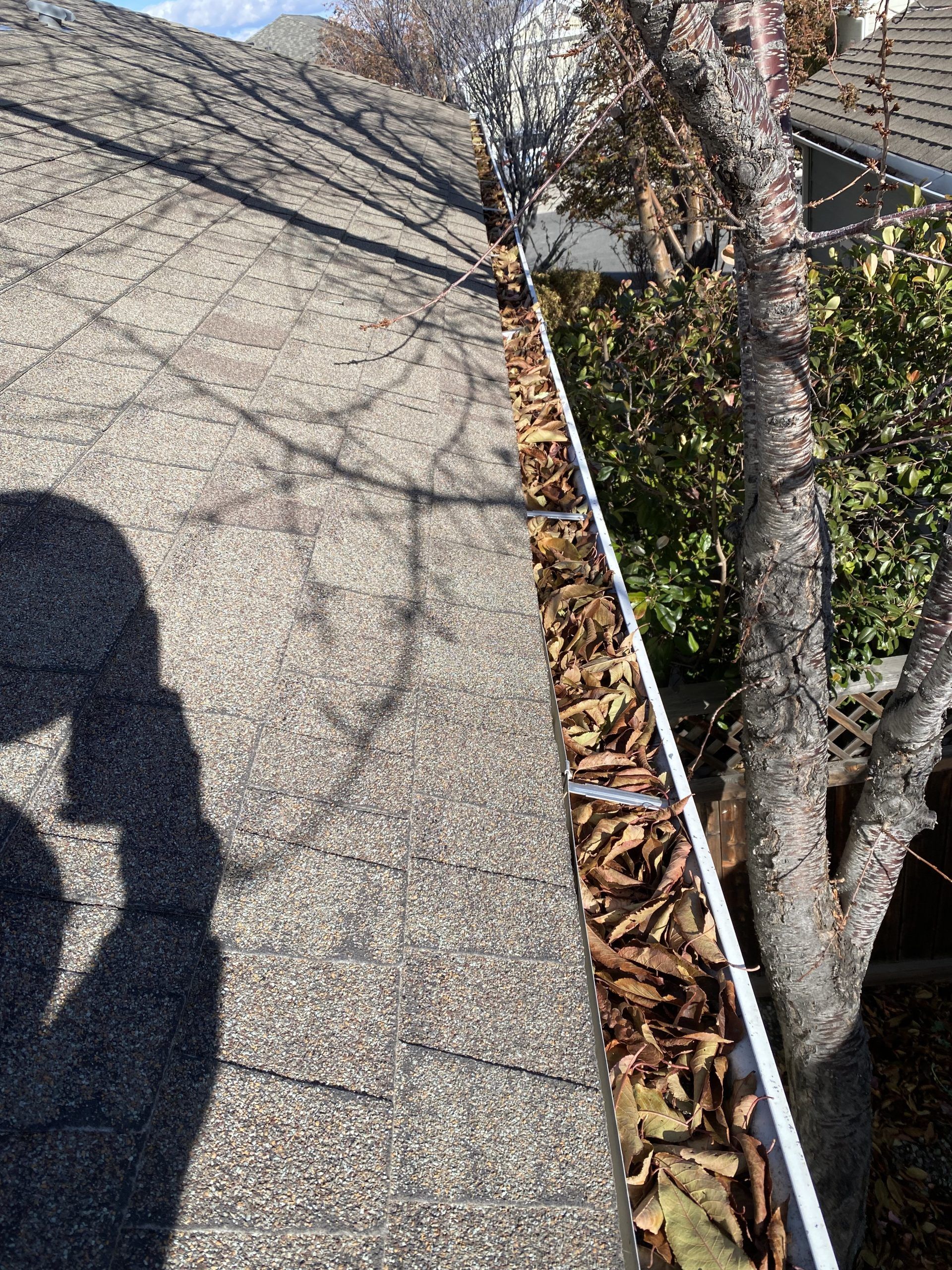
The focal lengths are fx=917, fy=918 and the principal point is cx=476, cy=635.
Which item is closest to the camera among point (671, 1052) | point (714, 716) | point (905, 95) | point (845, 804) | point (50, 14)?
point (671, 1052)

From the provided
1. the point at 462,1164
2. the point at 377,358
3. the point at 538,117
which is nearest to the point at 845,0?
the point at 377,358

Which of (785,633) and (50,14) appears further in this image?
(50,14)

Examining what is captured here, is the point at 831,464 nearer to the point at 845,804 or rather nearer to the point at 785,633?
the point at 785,633

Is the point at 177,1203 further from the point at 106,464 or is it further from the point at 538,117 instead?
the point at 538,117

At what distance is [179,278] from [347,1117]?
132 inches

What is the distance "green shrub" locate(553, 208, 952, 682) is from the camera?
462 cm

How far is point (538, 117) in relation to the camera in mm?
15820

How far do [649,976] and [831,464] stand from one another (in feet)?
10.0

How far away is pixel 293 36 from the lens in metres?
40.8

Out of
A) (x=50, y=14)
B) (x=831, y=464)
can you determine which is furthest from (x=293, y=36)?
(x=831, y=464)

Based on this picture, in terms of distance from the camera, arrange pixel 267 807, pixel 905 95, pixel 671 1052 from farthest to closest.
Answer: pixel 905 95
pixel 671 1052
pixel 267 807

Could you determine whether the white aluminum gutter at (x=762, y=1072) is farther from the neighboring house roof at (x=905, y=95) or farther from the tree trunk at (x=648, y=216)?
the tree trunk at (x=648, y=216)

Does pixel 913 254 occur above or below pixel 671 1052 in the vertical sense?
above

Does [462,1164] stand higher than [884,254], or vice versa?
[884,254]
